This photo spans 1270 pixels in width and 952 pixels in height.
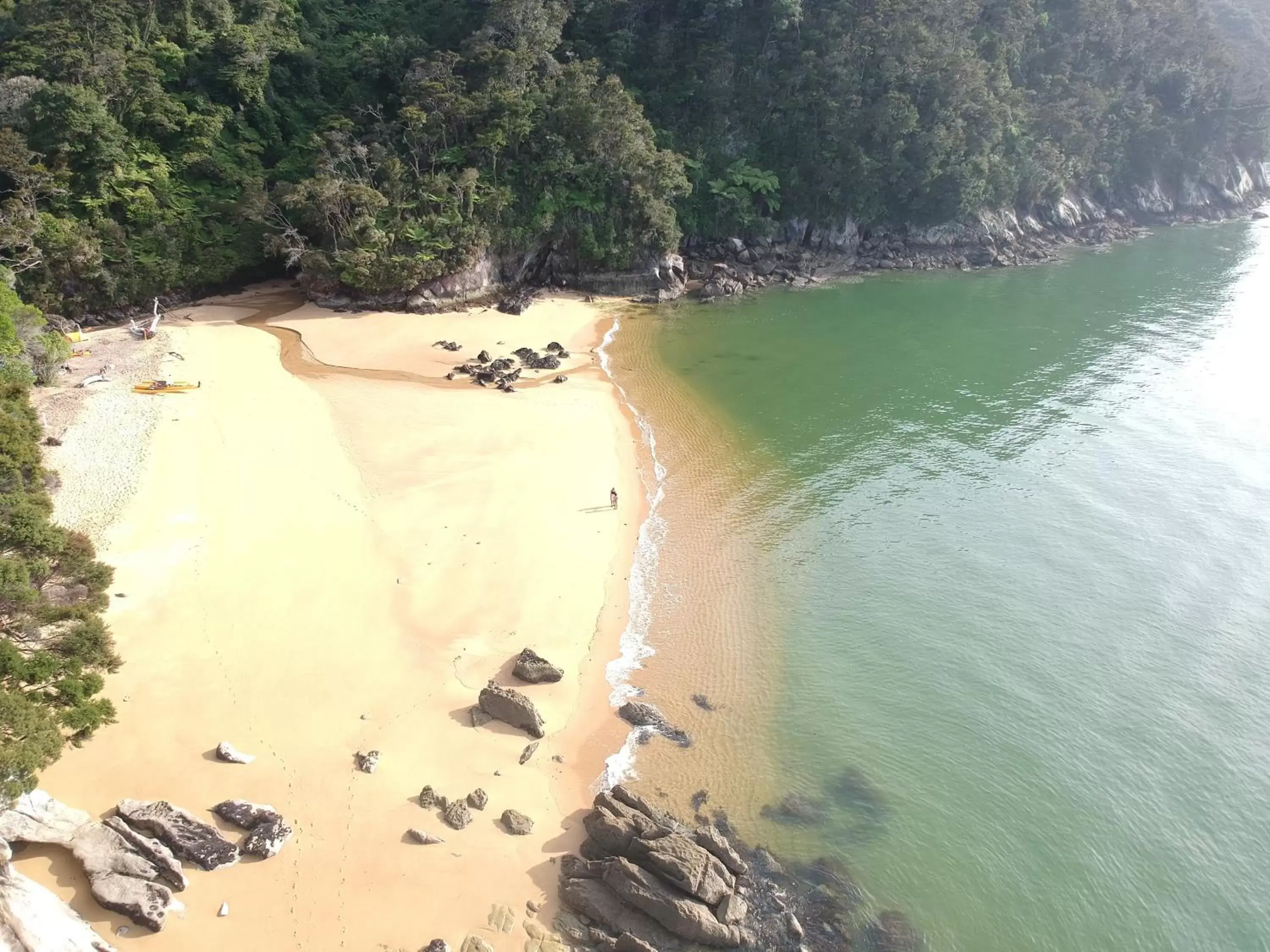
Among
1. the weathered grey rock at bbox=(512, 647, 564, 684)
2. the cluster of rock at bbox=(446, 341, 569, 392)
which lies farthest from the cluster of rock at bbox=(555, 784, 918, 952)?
the cluster of rock at bbox=(446, 341, 569, 392)

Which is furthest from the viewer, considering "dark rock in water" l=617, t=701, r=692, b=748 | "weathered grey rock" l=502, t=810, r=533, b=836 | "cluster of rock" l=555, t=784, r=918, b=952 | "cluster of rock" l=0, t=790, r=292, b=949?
"dark rock in water" l=617, t=701, r=692, b=748

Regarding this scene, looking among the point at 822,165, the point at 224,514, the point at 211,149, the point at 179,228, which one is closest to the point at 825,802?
the point at 224,514

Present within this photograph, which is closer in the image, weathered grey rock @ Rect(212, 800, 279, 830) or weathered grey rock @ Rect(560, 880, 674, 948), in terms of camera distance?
weathered grey rock @ Rect(560, 880, 674, 948)

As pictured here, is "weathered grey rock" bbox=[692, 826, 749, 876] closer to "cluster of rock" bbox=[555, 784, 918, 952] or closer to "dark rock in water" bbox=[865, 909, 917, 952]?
"cluster of rock" bbox=[555, 784, 918, 952]

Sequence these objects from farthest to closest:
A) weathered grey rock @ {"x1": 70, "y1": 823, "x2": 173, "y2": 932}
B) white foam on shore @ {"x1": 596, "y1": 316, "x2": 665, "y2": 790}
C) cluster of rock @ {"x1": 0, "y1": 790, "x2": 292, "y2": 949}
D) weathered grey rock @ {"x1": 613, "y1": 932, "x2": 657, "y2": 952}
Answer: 1. white foam on shore @ {"x1": 596, "y1": 316, "x2": 665, "y2": 790}
2. weathered grey rock @ {"x1": 613, "y1": 932, "x2": 657, "y2": 952}
3. cluster of rock @ {"x1": 0, "y1": 790, "x2": 292, "y2": 949}
4. weathered grey rock @ {"x1": 70, "y1": 823, "x2": 173, "y2": 932}

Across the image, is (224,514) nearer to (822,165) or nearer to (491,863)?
(491,863)

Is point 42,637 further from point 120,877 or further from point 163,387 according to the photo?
point 163,387

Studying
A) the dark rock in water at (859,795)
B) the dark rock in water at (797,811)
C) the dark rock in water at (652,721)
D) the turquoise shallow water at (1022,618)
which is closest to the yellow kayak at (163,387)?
the turquoise shallow water at (1022,618)
